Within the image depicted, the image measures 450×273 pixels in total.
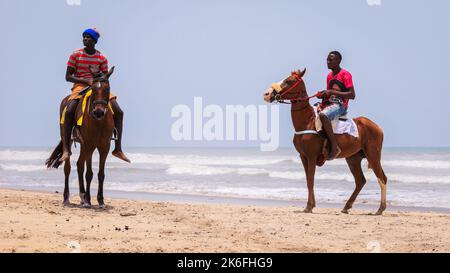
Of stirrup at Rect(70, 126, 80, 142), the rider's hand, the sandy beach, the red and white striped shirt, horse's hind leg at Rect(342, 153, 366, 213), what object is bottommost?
the sandy beach

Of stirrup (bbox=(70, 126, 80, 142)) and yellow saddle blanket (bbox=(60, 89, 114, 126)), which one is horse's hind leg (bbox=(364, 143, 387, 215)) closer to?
yellow saddle blanket (bbox=(60, 89, 114, 126))

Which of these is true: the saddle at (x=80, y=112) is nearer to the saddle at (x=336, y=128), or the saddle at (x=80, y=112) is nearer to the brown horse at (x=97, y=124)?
the brown horse at (x=97, y=124)

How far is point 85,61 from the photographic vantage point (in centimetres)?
1185

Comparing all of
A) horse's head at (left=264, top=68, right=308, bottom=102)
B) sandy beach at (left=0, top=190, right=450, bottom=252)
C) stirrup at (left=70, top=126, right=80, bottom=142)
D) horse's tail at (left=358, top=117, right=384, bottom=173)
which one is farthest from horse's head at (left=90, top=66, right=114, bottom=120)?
horse's tail at (left=358, top=117, right=384, bottom=173)

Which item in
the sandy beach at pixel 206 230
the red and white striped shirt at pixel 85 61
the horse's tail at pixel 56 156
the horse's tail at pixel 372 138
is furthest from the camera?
the horse's tail at pixel 56 156

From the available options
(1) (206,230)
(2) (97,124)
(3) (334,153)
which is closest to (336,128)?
(3) (334,153)

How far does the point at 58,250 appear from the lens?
796 centimetres

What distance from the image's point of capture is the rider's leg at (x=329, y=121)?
11930 millimetres

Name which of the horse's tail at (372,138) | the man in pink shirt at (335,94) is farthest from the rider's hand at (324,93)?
the horse's tail at (372,138)

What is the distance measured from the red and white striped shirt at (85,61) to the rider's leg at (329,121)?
3.75 metres

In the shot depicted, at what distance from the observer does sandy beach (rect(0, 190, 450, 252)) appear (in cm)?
859

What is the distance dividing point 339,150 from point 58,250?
5.74 metres
